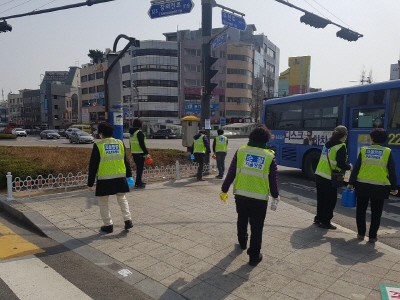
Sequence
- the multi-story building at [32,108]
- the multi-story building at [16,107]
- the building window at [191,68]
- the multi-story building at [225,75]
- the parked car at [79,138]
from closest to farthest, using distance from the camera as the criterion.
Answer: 1. the parked car at [79,138]
2. the multi-story building at [225,75]
3. the building window at [191,68]
4. the multi-story building at [32,108]
5. the multi-story building at [16,107]

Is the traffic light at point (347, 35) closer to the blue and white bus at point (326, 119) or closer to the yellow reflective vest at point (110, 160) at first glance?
the blue and white bus at point (326, 119)

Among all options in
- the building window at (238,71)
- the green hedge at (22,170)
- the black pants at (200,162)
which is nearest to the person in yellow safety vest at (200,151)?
the black pants at (200,162)

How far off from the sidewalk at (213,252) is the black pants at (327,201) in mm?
245

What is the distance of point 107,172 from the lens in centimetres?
499

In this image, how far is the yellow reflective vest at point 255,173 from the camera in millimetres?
3943

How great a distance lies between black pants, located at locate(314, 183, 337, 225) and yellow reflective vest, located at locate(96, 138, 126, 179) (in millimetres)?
3427

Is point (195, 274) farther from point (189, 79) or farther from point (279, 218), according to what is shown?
point (189, 79)

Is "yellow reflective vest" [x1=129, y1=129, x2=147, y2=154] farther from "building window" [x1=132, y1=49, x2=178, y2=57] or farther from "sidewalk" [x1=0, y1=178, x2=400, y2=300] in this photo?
"building window" [x1=132, y1=49, x2=178, y2=57]

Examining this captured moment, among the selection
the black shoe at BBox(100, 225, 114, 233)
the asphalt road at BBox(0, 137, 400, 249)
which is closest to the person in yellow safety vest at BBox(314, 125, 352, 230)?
the asphalt road at BBox(0, 137, 400, 249)

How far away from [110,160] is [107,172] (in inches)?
7.7

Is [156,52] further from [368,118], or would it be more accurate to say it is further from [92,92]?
[368,118]

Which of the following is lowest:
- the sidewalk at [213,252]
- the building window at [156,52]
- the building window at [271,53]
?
the sidewalk at [213,252]

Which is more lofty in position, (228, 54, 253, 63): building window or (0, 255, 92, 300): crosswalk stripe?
(228, 54, 253, 63): building window

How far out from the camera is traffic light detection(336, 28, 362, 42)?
11.8 metres
